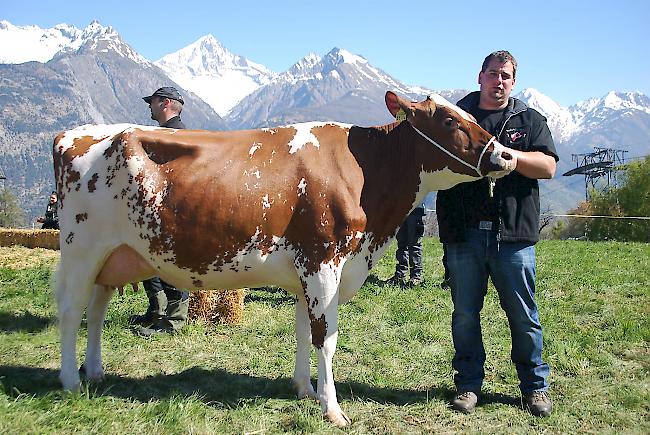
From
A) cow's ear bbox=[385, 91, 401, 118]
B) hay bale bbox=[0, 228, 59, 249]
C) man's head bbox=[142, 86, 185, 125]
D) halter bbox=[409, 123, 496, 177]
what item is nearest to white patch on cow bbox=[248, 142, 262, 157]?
cow's ear bbox=[385, 91, 401, 118]

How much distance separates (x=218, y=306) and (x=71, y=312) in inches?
106

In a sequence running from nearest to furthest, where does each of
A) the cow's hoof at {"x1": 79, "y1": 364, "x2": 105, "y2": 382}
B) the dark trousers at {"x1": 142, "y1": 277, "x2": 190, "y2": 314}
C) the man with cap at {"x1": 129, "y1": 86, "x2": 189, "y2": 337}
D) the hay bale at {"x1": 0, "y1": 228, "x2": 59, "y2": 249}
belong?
the cow's hoof at {"x1": 79, "y1": 364, "x2": 105, "y2": 382} < the man with cap at {"x1": 129, "y1": 86, "x2": 189, "y2": 337} < the dark trousers at {"x1": 142, "y1": 277, "x2": 190, "y2": 314} < the hay bale at {"x1": 0, "y1": 228, "x2": 59, "y2": 249}

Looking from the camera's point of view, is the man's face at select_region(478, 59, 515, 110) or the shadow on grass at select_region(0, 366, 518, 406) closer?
the man's face at select_region(478, 59, 515, 110)

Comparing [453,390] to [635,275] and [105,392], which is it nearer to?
[105,392]

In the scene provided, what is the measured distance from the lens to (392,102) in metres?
4.98

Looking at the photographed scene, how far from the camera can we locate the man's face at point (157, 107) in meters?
7.14

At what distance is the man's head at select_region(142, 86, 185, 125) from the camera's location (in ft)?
23.4

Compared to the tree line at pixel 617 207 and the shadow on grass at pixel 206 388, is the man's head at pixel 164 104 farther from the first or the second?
the tree line at pixel 617 207

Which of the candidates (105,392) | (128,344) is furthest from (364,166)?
(128,344)

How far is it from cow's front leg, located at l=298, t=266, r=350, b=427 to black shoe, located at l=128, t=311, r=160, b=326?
3.51 metres

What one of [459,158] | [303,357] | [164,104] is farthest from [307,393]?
[164,104]

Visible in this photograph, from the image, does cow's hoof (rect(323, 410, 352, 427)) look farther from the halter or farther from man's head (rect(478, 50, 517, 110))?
man's head (rect(478, 50, 517, 110))

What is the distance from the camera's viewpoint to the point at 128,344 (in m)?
6.64

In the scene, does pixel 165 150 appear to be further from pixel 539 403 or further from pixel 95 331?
pixel 539 403
